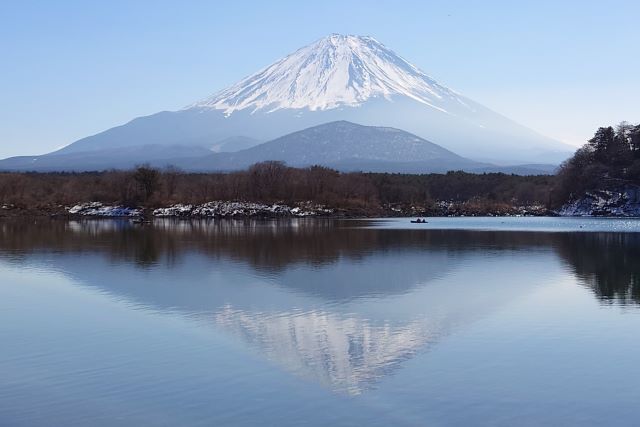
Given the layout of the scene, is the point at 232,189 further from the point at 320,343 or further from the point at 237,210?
the point at 320,343

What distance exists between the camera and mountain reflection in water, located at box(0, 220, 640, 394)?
15531 mm

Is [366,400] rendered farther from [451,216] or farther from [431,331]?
[451,216]

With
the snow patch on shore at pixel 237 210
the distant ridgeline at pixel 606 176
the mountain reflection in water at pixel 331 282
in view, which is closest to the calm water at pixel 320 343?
the mountain reflection in water at pixel 331 282

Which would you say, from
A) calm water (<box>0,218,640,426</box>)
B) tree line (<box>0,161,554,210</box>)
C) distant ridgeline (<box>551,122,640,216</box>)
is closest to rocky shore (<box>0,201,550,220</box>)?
tree line (<box>0,161,554,210</box>)

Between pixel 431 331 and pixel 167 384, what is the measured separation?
264 inches

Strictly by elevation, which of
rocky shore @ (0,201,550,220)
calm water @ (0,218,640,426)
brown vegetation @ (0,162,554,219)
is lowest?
calm water @ (0,218,640,426)

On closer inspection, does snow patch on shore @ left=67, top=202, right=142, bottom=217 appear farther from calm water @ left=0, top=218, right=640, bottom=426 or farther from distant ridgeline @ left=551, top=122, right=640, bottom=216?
calm water @ left=0, top=218, right=640, bottom=426

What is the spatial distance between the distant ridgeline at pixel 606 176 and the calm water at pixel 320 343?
63362mm

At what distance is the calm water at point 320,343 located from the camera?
11.1m

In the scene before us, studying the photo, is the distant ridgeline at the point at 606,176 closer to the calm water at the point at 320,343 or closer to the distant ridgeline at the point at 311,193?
the distant ridgeline at the point at 311,193

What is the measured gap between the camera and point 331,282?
25562 mm

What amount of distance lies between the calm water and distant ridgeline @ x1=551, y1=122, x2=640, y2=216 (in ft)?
208

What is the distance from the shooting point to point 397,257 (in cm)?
3494

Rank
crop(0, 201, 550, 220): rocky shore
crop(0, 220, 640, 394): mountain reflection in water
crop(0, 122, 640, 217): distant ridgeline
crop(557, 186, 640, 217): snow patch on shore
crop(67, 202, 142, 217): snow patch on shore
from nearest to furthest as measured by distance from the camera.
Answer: crop(0, 220, 640, 394): mountain reflection in water → crop(557, 186, 640, 217): snow patch on shore → crop(0, 122, 640, 217): distant ridgeline → crop(0, 201, 550, 220): rocky shore → crop(67, 202, 142, 217): snow patch on shore
